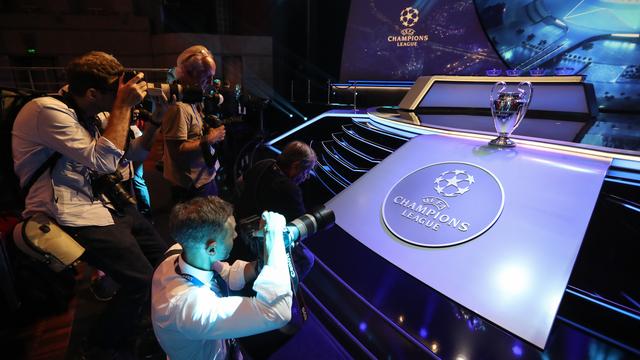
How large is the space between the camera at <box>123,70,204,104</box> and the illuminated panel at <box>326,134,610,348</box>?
1.26m

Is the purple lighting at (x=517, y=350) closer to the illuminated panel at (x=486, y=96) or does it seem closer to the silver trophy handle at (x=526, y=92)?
the silver trophy handle at (x=526, y=92)

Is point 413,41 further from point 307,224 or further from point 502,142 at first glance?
point 307,224

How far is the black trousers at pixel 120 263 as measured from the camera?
1.44m

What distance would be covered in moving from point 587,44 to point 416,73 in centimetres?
299

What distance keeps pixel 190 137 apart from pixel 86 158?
85cm

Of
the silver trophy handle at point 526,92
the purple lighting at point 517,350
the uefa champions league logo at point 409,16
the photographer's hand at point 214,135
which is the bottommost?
the purple lighting at point 517,350

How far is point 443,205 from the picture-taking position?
3.58 feet

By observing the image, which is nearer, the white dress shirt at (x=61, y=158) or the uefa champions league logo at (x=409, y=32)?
the white dress shirt at (x=61, y=158)

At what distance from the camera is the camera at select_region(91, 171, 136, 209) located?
1483 millimetres

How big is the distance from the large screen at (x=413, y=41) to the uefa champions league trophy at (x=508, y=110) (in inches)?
244

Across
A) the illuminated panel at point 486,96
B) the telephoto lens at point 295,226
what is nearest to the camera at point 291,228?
the telephoto lens at point 295,226

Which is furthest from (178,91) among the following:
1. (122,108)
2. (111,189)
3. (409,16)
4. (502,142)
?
(409,16)

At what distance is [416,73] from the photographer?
727cm

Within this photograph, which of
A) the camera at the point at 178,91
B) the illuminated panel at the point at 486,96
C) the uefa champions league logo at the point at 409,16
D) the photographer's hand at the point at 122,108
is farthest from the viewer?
the uefa champions league logo at the point at 409,16
